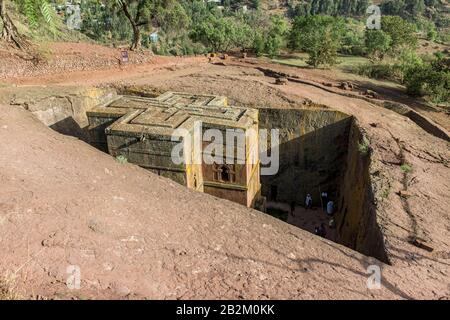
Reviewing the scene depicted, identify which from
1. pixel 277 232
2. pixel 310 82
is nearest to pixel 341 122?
pixel 310 82

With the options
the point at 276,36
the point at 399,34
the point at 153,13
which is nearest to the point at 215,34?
the point at 276,36

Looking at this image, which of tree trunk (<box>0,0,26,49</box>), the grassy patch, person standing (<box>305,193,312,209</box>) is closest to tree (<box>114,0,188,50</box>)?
tree trunk (<box>0,0,26,49</box>)

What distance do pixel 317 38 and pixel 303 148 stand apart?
15.0 meters

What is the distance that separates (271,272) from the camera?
620cm

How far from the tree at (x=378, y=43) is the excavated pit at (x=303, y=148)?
59.6 feet

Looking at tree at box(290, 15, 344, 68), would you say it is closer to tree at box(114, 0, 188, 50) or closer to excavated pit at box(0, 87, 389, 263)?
tree at box(114, 0, 188, 50)

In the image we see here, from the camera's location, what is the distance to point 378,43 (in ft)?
100

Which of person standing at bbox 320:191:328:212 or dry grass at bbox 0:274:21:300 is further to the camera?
person standing at bbox 320:191:328:212

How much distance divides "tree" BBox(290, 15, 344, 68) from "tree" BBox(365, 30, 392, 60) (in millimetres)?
2495

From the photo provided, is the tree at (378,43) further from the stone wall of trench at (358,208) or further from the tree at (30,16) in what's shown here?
the tree at (30,16)

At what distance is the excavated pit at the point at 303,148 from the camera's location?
1382 centimetres

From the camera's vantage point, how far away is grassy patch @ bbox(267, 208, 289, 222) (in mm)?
16516

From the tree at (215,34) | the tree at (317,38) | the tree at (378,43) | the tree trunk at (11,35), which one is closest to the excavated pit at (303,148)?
the tree trunk at (11,35)

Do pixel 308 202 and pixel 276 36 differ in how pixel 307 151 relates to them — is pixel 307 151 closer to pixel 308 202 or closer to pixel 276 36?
pixel 308 202
